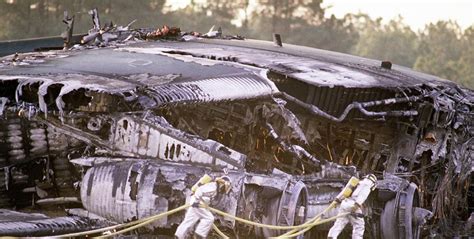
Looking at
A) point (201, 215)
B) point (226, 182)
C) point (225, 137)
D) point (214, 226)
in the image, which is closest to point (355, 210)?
point (226, 182)

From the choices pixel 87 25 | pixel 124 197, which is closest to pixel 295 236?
pixel 124 197

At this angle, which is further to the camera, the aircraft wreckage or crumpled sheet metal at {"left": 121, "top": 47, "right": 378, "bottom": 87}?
crumpled sheet metal at {"left": 121, "top": 47, "right": 378, "bottom": 87}

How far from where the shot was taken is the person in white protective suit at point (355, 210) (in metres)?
10.2

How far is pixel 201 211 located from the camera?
376 inches

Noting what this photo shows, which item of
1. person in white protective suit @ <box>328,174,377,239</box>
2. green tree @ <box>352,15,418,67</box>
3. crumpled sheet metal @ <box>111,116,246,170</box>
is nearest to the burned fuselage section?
crumpled sheet metal @ <box>111,116,246,170</box>

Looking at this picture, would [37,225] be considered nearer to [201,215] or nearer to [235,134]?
[201,215]

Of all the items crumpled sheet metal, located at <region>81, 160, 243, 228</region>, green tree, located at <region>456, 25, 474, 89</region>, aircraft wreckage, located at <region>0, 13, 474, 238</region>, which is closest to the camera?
crumpled sheet metal, located at <region>81, 160, 243, 228</region>

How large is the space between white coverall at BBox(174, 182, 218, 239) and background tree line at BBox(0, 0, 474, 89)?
31512 mm

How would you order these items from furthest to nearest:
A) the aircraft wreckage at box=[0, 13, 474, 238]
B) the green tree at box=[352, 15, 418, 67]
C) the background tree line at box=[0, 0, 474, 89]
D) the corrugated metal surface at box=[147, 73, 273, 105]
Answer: the green tree at box=[352, 15, 418, 67] → the background tree line at box=[0, 0, 474, 89] → the corrugated metal surface at box=[147, 73, 273, 105] → the aircraft wreckage at box=[0, 13, 474, 238]

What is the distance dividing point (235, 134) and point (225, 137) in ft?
1.05

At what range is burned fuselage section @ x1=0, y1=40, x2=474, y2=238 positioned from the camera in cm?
1009

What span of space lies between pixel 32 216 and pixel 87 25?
101 ft

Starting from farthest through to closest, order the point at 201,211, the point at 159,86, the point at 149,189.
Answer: the point at 159,86 < the point at 149,189 < the point at 201,211

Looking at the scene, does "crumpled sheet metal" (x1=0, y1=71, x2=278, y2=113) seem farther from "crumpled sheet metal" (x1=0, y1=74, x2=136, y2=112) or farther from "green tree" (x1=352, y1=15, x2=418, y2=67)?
"green tree" (x1=352, y1=15, x2=418, y2=67)
